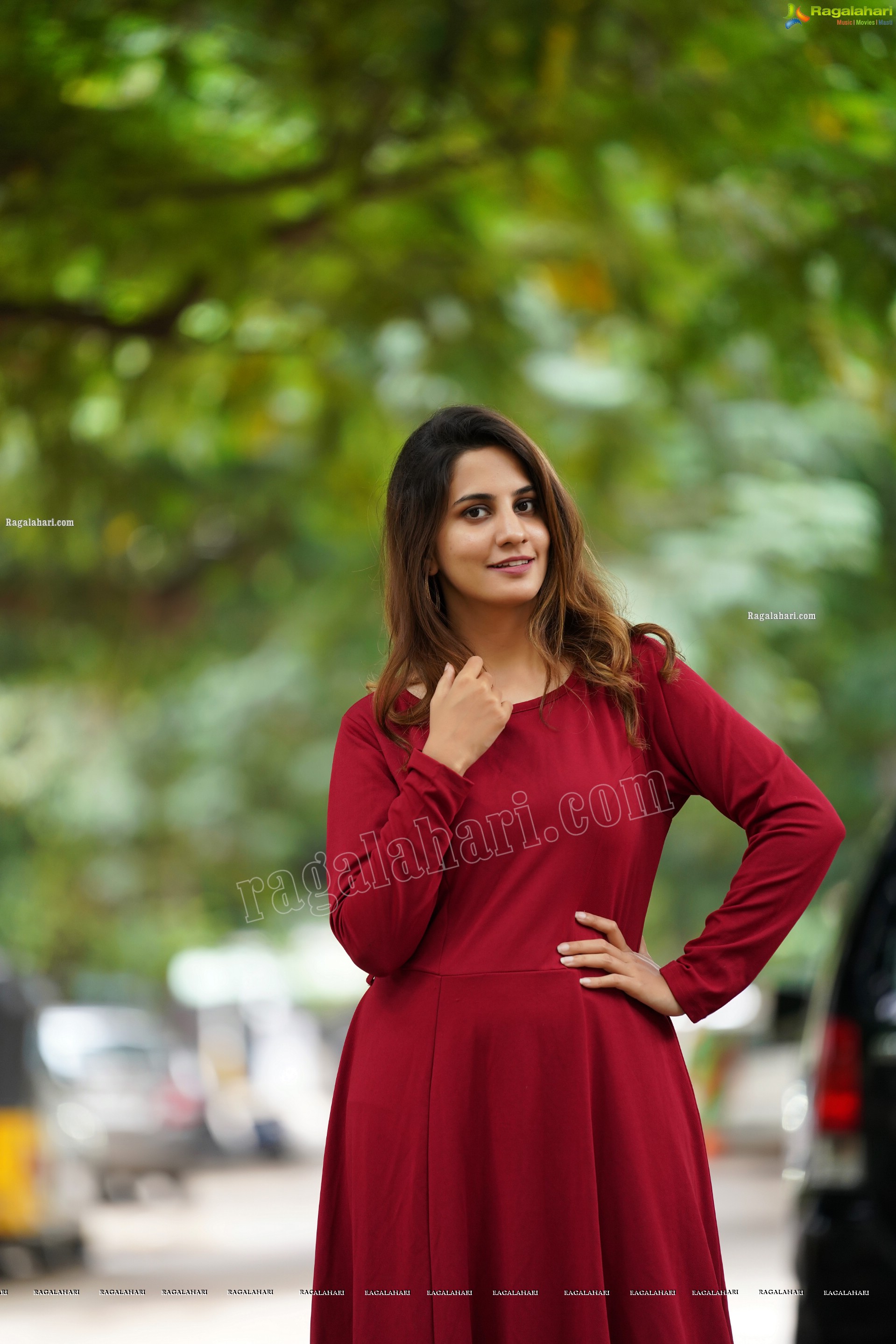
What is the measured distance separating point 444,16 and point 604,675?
2814 mm

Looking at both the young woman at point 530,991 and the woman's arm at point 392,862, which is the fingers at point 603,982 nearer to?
the young woman at point 530,991

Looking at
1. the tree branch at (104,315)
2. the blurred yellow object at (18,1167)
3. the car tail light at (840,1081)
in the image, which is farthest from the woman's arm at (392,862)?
the blurred yellow object at (18,1167)

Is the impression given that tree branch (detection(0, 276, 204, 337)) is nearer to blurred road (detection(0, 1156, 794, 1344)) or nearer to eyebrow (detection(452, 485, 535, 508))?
eyebrow (detection(452, 485, 535, 508))

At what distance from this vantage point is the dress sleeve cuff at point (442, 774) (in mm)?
1825

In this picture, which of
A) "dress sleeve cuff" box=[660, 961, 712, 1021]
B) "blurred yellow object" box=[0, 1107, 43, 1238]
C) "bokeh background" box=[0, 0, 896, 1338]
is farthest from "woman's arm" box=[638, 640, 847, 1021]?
"blurred yellow object" box=[0, 1107, 43, 1238]

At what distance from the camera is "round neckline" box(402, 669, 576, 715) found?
1.98 meters

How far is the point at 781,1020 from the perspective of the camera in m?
3.37

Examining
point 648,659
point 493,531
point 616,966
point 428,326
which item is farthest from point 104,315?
point 616,966

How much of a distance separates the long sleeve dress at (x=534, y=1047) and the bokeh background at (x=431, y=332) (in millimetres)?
602

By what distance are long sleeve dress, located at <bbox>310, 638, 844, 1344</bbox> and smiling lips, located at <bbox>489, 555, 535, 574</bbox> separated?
25cm

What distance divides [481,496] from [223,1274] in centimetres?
498

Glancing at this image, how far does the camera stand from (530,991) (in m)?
1.85

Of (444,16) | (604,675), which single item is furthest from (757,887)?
(444,16)

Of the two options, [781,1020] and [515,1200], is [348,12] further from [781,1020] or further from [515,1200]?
[515,1200]
